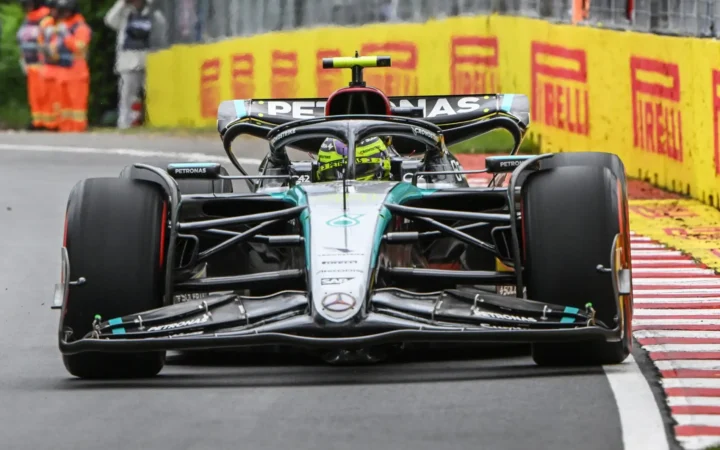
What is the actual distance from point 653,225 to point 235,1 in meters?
11.3

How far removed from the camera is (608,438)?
6.96 metres

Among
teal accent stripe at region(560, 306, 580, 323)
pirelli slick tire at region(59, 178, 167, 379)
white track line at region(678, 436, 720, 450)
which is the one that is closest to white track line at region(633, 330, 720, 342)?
teal accent stripe at region(560, 306, 580, 323)

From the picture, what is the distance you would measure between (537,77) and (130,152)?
18.3 ft

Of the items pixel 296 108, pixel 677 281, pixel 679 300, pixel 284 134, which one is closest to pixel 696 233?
pixel 677 281

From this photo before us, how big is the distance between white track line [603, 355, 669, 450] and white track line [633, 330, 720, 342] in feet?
2.62

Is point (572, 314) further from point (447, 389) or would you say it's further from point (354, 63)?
point (354, 63)

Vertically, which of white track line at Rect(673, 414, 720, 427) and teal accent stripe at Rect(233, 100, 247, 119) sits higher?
teal accent stripe at Rect(233, 100, 247, 119)

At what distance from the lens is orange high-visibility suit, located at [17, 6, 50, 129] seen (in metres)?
27.9

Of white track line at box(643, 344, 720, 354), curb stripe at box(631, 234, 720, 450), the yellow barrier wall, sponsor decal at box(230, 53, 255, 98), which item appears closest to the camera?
curb stripe at box(631, 234, 720, 450)

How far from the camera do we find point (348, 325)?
8352 millimetres

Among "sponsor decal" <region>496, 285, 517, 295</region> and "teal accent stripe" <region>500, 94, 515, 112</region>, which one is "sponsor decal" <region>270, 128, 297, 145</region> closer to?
"sponsor decal" <region>496, 285, 517, 295</region>

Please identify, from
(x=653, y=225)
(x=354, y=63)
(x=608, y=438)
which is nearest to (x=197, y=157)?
(x=653, y=225)

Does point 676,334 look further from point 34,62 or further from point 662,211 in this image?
point 34,62

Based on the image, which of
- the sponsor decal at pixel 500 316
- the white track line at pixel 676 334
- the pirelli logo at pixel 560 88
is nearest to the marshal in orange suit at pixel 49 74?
the pirelli logo at pixel 560 88
